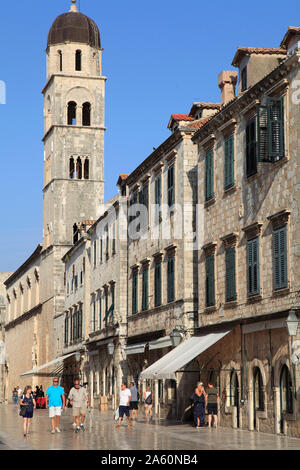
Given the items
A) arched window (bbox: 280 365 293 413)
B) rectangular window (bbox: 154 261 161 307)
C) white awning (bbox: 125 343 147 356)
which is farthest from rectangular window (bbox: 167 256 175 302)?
arched window (bbox: 280 365 293 413)

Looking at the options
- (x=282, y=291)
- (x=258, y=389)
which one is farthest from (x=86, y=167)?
(x=282, y=291)

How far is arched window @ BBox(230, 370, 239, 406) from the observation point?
2933 centimetres

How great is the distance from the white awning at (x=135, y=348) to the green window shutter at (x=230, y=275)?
1025 cm

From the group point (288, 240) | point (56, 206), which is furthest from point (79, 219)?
point (288, 240)

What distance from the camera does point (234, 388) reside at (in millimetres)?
29531

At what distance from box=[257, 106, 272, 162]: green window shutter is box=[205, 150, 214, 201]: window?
5.60 metres

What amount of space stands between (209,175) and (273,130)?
6582mm

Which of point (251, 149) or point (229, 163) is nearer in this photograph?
point (251, 149)

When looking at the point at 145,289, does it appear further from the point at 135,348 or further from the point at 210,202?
the point at 210,202

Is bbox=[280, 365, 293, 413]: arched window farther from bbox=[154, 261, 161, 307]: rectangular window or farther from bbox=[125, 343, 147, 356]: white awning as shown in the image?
bbox=[125, 343, 147, 356]: white awning

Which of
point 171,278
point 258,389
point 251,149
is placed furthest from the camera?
point 171,278

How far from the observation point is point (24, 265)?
88.8m

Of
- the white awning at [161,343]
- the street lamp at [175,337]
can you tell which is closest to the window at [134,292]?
the white awning at [161,343]
